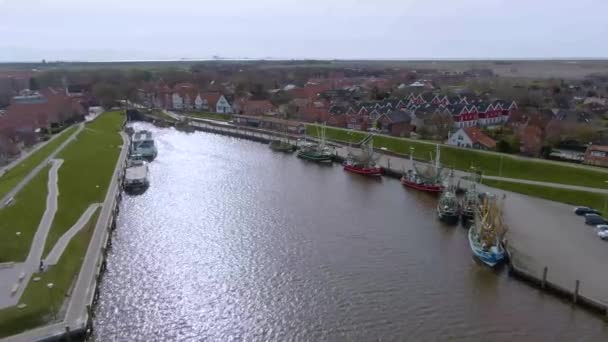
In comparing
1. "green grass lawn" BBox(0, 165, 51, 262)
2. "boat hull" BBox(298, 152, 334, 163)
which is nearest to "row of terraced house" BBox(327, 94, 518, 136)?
"boat hull" BBox(298, 152, 334, 163)

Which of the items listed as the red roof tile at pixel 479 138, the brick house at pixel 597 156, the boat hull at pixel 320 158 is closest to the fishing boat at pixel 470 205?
the brick house at pixel 597 156

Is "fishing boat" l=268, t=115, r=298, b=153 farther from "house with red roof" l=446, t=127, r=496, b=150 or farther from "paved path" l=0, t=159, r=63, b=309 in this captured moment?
"paved path" l=0, t=159, r=63, b=309

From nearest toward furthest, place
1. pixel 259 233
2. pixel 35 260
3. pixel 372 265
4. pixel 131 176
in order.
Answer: pixel 35 260 → pixel 372 265 → pixel 259 233 → pixel 131 176

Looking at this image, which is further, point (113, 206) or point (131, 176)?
point (131, 176)

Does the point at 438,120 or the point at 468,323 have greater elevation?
the point at 438,120

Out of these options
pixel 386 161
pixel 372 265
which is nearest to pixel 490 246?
pixel 372 265

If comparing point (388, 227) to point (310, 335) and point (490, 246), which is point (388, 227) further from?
point (310, 335)
